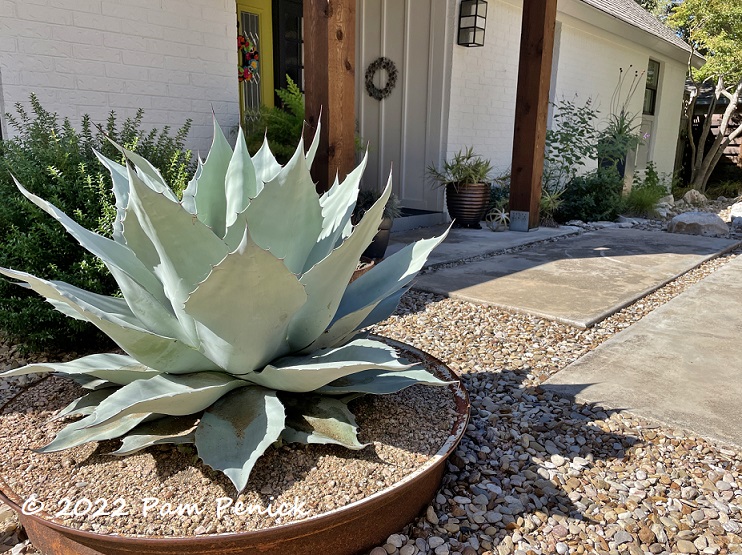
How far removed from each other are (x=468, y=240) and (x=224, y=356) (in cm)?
440

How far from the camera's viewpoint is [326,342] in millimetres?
1485

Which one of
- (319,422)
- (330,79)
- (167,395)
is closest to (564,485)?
(319,422)

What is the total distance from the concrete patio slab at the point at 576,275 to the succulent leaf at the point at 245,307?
2.16 meters

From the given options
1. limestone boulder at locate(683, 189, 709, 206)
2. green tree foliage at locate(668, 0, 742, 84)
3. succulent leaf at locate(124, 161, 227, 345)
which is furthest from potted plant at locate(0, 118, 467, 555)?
green tree foliage at locate(668, 0, 742, 84)

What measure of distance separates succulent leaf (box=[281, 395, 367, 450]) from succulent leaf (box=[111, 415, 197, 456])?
0.23 meters

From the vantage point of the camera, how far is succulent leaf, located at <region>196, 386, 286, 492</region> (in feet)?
3.79

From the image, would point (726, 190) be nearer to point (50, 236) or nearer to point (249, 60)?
point (249, 60)

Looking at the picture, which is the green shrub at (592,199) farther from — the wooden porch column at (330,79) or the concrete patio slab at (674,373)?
the wooden porch column at (330,79)

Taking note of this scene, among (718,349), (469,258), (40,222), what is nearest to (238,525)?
(40,222)

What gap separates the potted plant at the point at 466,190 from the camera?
6137mm

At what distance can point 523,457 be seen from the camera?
1717 mm

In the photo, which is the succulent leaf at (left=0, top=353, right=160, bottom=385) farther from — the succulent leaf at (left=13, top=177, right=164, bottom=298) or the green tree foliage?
the green tree foliage

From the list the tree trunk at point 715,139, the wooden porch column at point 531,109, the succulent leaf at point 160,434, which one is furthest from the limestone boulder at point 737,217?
the succulent leaf at point 160,434

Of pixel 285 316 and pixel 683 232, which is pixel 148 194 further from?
pixel 683 232
